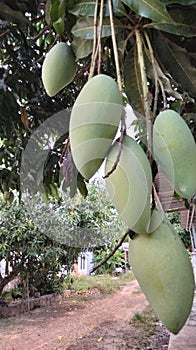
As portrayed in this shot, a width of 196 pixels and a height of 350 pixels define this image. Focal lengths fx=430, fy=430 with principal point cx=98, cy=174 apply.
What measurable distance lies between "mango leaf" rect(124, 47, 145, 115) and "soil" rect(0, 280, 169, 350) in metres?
3.06

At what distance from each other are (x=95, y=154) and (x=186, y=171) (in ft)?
0.27

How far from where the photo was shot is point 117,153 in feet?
1.19

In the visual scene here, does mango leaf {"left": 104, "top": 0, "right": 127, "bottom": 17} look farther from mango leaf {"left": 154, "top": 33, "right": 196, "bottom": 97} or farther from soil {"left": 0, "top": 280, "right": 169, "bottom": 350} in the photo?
soil {"left": 0, "top": 280, "right": 169, "bottom": 350}

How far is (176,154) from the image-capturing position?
1.26ft

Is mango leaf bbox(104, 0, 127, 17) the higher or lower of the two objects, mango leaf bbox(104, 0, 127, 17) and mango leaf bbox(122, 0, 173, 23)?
the higher

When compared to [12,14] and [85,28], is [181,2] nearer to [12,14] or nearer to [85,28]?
[85,28]

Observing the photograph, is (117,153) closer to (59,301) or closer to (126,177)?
(126,177)

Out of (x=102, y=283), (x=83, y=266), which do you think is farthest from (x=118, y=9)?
(x=83, y=266)

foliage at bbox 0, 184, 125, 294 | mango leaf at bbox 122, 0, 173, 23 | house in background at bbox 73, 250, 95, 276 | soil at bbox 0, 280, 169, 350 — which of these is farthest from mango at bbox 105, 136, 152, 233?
house in background at bbox 73, 250, 95, 276

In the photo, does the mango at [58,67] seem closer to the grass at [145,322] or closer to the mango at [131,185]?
the mango at [131,185]

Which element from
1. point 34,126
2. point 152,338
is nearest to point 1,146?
point 34,126

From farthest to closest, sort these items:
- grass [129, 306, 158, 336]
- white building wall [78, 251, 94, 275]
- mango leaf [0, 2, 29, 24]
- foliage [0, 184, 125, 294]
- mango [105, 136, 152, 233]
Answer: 1. white building wall [78, 251, 94, 275]
2. foliage [0, 184, 125, 294]
3. grass [129, 306, 158, 336]
4. mango leaf [0, 2, 29, 24]
5. mango [105, 136, 152, 233]

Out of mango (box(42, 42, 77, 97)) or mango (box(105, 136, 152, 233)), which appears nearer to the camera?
mango (box(105, 136, 152, 233))

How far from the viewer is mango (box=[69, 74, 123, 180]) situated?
0.37 meters
